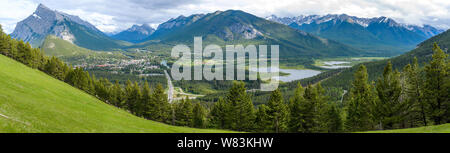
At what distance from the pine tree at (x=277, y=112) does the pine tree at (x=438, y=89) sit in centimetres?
2450

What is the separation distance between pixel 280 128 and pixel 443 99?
2821cm

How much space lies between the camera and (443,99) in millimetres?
39188

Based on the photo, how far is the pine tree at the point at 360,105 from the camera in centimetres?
4931

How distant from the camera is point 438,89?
1549 inches

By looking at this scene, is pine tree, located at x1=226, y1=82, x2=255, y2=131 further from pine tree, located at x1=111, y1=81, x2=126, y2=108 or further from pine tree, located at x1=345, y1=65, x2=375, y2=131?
pine tree, located at x1=111, y1=81, x2=126, y2=108

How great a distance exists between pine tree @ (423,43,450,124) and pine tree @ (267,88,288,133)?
24.5m

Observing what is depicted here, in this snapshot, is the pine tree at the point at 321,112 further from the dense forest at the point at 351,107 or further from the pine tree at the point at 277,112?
the pine tree at the point at 277,112

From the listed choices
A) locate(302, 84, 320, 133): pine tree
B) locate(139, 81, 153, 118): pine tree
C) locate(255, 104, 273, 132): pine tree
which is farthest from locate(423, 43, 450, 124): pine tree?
locate(139, 81, 153, 118): pine tree

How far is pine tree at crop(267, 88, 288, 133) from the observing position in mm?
51031

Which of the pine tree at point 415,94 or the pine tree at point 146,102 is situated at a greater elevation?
the pine tree at point 415,94

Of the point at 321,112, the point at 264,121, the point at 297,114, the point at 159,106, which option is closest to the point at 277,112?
the point at 264,121

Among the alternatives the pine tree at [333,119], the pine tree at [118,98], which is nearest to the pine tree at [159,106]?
the pine tree at [118,98]

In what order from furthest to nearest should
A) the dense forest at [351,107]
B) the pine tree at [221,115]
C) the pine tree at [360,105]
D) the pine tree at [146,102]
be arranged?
the pine tree at [146,102], the pine tree at [221,115], the pine tree at [360,105], the dense forest at [351,107]

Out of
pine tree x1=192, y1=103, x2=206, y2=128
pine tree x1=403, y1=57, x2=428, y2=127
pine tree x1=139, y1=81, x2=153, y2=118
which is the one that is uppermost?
pine tree x1=403, y1=57, x2=428, y2=127
